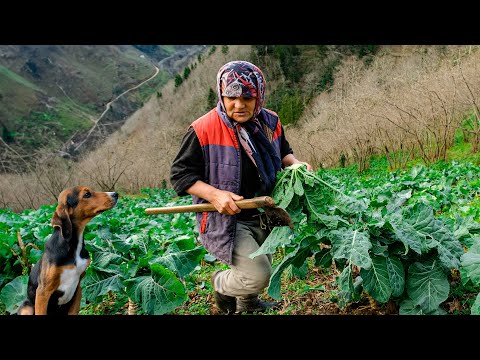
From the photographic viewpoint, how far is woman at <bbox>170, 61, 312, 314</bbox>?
305cm

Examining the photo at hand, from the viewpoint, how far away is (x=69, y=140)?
6981cm

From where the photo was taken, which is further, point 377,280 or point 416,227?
point 416,227

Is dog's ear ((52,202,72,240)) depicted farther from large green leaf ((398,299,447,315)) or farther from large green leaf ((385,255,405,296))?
large green leaf ((398,299,447,315))

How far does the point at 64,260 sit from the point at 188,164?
48.0 inches

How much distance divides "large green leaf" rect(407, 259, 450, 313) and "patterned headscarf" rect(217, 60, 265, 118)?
67.3 inches

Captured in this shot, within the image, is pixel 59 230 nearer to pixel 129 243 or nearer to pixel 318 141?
pixel 129 243

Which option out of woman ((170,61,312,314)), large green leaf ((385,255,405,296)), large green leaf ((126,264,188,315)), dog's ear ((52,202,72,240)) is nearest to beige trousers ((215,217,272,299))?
woman ((170,61,312,314))

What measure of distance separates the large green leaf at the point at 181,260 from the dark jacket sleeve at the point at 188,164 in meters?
0.83

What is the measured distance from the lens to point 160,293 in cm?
340

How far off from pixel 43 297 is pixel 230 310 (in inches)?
60.6

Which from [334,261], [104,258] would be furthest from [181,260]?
[334,261]

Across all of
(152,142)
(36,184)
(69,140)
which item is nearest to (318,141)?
A: (36,184)

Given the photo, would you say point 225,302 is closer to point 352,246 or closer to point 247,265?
point 247,265

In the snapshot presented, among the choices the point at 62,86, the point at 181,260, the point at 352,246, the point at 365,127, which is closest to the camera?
the point at 352,246
